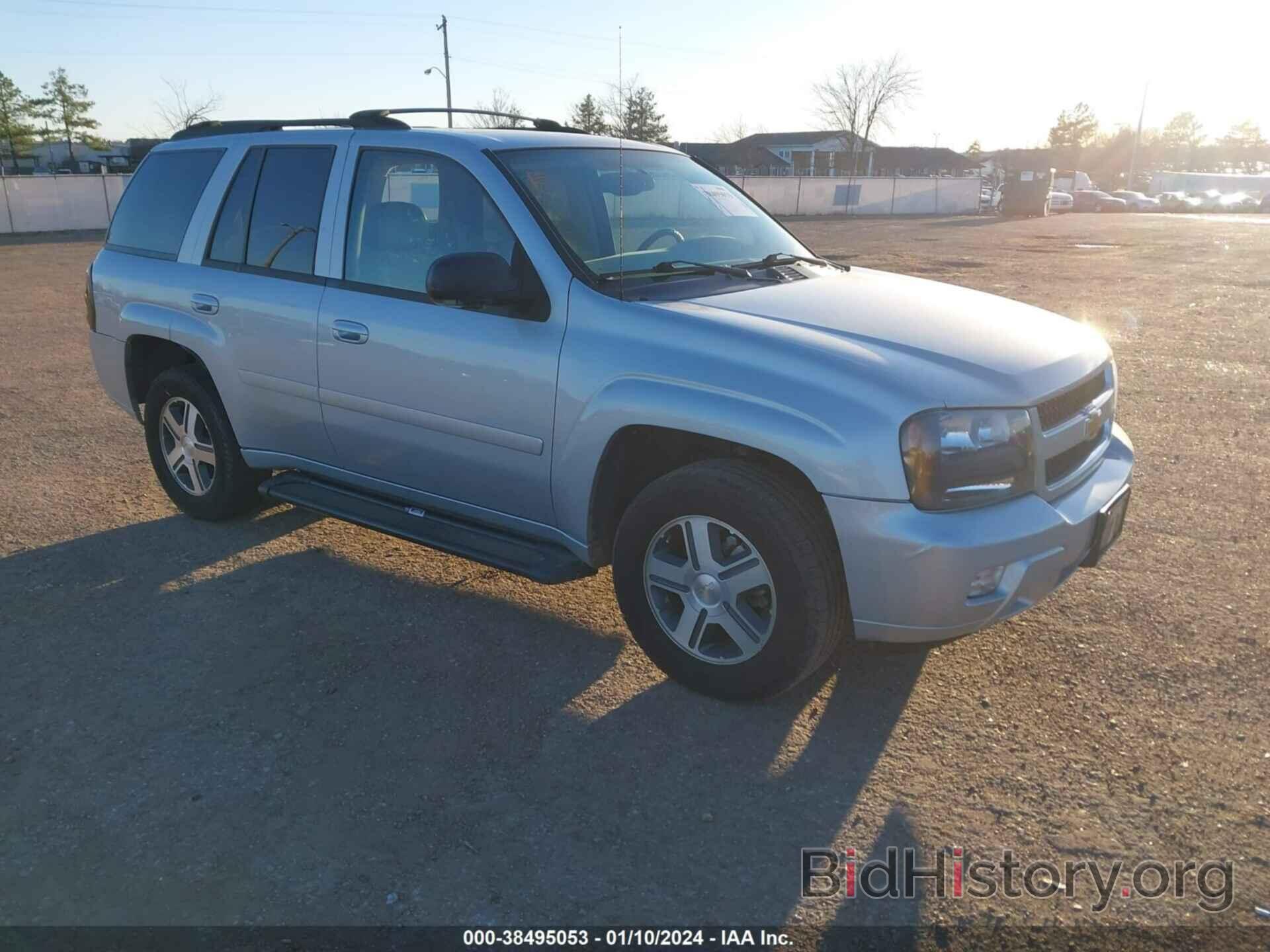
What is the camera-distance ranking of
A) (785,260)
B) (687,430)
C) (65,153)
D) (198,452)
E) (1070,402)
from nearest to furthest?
(687,430) < (1070,402) < (785,260) < (198,452) < (65,153)

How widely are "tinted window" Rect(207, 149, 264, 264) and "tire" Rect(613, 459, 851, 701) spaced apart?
2.52 m

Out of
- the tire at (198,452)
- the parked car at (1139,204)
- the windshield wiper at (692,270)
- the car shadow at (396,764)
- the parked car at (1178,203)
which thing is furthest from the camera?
the parked car at (1178,203)

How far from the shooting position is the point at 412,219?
4242mm

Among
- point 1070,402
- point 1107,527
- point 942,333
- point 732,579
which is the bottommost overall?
point 732,579

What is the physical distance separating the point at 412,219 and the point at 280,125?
1266mm

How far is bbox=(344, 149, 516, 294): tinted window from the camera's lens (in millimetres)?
4020

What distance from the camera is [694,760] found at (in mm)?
3270

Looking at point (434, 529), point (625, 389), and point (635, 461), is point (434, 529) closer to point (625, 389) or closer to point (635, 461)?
point (635, 461)

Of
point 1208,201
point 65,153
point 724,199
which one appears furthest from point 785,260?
point 65,153

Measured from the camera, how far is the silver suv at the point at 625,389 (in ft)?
10.3

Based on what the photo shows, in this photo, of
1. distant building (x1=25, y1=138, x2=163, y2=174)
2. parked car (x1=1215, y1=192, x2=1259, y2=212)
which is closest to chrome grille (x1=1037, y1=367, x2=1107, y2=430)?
parked car (x1=1215, y1=192, x2=1259, y2=212)

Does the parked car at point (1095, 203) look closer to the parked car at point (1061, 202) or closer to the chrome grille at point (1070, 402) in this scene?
the parked car at point (1061, 202)

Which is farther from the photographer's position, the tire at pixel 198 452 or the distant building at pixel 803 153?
the distant building at pixel 803 153

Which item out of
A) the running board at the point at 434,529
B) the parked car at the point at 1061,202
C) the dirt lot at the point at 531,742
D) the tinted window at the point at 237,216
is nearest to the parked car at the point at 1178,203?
the parked car at the point at 1061,202
